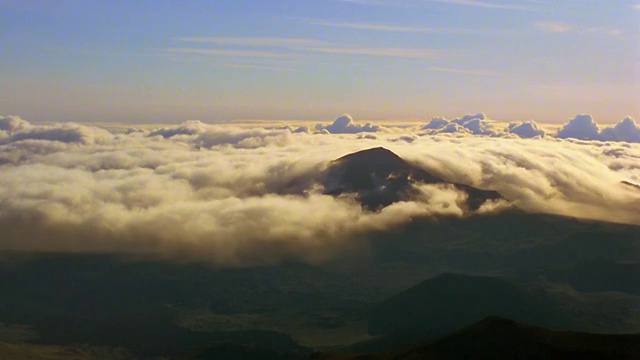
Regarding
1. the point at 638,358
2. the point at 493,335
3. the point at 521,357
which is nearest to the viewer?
the point at 638,358

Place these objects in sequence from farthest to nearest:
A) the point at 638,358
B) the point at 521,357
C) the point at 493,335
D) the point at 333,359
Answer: the point at 333,359
the point at 493,335
the point at 521,357
the point at 638,358

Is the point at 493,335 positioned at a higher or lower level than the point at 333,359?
higher

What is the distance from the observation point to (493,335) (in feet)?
485

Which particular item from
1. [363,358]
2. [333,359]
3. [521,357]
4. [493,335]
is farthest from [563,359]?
[333,359]

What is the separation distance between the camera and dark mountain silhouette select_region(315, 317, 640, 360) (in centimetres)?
13400

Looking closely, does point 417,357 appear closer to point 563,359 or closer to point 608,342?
point 563,359

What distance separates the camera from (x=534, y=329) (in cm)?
15000

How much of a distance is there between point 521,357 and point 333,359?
46.6 meters

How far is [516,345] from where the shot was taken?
14275 centimetres

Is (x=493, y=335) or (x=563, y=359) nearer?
(x=563, y=359)

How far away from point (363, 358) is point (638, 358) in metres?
57.6

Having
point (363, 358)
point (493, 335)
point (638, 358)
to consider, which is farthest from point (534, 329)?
point (363, 358)

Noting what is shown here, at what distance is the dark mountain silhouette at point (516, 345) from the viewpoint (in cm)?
13400

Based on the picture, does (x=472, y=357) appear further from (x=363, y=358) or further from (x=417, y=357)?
(x=363, y=358)
